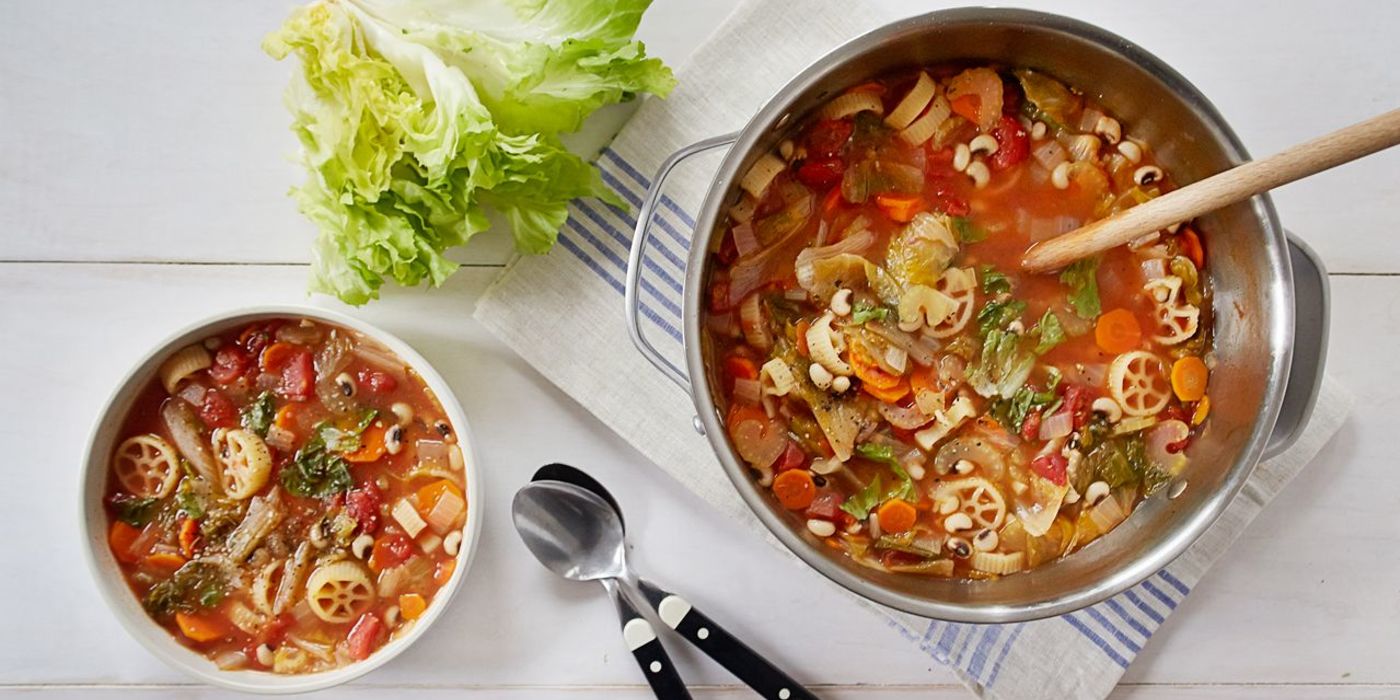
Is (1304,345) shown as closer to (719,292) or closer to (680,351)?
(719,292)

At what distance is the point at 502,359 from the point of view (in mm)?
2936

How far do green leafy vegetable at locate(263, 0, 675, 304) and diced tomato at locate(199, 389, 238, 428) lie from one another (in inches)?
16.6

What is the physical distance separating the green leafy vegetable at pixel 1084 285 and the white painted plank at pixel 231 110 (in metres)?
0.76

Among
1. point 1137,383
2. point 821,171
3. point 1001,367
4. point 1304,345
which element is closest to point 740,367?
point 821,171

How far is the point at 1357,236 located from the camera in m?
2.95

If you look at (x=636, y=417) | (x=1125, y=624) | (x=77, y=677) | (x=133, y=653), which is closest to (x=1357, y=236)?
(x=1125, y=624)

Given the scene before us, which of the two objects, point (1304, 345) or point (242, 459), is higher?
point (1304, 345)

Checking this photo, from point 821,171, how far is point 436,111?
0.97m

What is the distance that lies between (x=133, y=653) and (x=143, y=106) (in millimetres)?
1555

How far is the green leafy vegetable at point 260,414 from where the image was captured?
2793 millimetres

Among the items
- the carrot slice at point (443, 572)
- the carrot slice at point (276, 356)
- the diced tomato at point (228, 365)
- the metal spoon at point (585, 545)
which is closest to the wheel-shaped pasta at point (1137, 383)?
the metal spoon at point (585, 545)

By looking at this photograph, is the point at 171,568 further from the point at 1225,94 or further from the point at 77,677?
the point at 1225,94

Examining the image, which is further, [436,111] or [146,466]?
[146,466]

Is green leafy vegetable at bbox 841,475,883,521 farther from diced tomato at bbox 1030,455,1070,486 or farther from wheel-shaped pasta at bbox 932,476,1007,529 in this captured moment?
diced tomato at bbox 1030,455,1070,486
